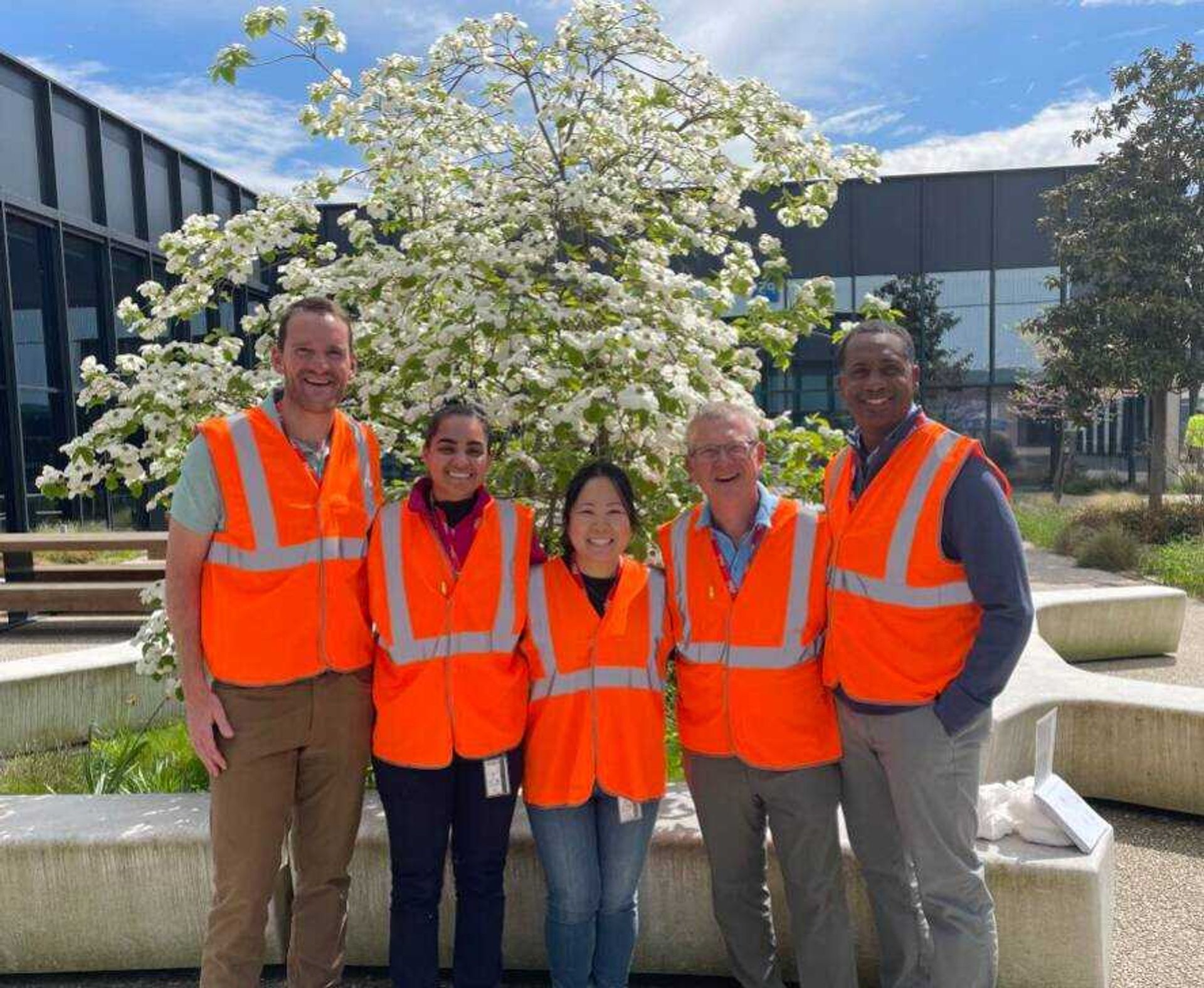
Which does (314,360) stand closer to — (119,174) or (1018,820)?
(1018,820)

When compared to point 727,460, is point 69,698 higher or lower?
lower

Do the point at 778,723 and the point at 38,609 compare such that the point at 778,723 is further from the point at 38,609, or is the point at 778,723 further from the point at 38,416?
the point at 38,416

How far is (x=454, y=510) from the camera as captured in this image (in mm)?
2986

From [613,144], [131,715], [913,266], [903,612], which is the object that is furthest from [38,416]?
[913,266]

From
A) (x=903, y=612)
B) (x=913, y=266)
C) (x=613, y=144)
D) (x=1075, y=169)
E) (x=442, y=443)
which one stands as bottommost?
(x=903, y=612)

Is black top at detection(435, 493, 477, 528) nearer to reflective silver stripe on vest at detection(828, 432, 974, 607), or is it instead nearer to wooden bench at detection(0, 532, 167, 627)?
reflective silver stripe on vest at detection(828, 432, 974, 607)

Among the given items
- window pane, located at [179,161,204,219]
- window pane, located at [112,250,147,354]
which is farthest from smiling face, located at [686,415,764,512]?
window pane, located at [179,161,204,219]

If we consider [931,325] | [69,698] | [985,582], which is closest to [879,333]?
[985,582]

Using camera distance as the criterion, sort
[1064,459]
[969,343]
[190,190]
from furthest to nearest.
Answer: [969,343]
[1064,459]
[190,190]

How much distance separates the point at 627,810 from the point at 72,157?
16.1 meters

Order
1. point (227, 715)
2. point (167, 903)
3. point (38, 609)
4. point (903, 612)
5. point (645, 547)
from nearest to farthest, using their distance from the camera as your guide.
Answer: point (903, 612)
point (227, 715)
point (167, 903)
point (645, 547)
point (38, 609)

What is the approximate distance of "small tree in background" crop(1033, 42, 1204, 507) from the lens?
14195mm

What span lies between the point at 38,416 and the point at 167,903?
44.1ft

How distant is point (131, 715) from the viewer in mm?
6137
